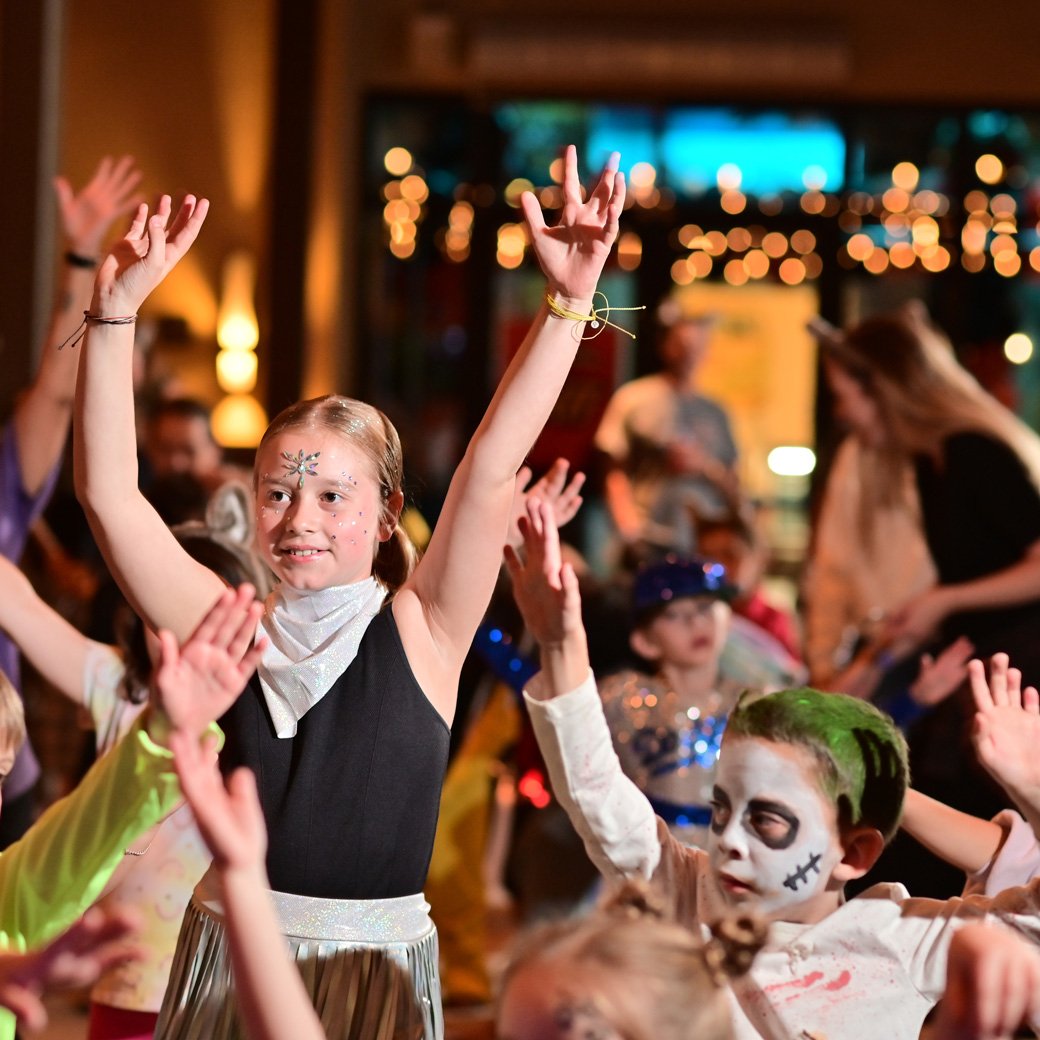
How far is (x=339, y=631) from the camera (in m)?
1.83

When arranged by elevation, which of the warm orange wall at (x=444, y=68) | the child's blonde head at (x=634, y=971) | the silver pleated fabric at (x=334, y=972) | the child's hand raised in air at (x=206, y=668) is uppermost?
the warm orange wall at (x=444, y=68)

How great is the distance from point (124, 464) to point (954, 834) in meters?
1.11

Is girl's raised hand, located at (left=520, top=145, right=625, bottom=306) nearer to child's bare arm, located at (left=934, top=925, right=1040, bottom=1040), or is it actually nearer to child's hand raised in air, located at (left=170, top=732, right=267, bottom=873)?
child's hand raised in air, located at (left=170, top=732, right=267, bottom=873)

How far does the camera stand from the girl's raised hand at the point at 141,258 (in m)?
1.78

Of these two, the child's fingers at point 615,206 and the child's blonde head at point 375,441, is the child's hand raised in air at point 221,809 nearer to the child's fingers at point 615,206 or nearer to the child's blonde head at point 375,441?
the child's blonde head at point 375,441

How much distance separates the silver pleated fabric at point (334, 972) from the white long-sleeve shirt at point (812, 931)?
10.1 inches

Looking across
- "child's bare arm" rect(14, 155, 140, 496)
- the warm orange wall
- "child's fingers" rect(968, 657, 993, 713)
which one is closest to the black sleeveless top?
"child's fingers" rect(968, 657, 993, 713)

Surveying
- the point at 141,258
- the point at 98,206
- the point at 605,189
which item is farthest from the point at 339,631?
the point at 98,206

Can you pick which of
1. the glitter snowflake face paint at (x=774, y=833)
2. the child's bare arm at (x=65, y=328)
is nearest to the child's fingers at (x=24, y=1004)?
the glitter snowflake face paint at (x=774, y=833)

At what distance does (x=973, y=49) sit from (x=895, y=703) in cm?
676

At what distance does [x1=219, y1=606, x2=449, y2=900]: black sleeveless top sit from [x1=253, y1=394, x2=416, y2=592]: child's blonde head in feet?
0.59

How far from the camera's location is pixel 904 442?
3.60 metres

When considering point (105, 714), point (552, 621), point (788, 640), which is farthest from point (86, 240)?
point (788, 640)

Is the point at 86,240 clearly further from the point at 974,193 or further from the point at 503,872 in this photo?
the point at 974,193
